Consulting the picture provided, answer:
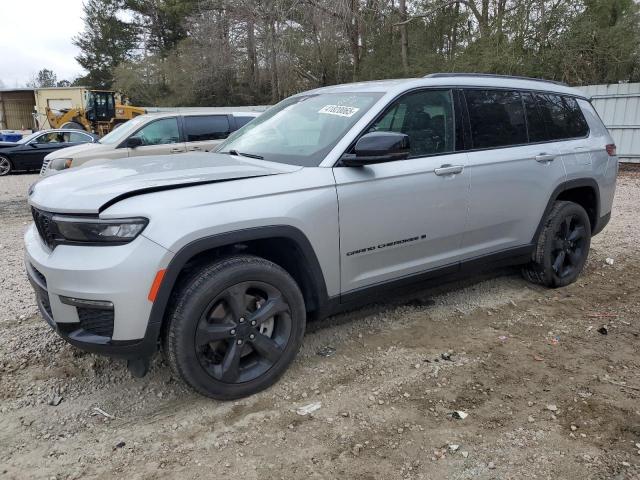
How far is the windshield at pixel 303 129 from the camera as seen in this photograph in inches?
132

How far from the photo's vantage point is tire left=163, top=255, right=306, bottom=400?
2.68 m

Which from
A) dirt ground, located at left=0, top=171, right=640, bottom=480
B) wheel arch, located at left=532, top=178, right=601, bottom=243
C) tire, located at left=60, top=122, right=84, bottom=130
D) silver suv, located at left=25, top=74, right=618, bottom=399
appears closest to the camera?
dirt ground, located at left=0, top=171, right=640, bottom=480

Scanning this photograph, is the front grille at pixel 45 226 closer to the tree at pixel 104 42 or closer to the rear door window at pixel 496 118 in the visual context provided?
the rear door window at pixel 496 118

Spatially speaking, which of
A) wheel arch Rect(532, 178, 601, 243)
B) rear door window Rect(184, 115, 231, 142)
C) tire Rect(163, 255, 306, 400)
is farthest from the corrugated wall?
tire Rect(163, 255, 306, 400)

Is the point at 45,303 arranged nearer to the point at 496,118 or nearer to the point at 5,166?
the point at 496,118

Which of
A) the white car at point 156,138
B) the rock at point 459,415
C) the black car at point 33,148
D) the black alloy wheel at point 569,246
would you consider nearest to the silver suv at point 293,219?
the black alloy wheel at point 569,246

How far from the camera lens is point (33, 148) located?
14492mm

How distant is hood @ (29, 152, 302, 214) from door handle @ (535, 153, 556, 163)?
2.30m

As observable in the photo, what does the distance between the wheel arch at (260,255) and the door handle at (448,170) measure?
1.17 metres

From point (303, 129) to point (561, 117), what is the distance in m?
2.56

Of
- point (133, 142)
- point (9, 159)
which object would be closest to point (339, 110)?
point (133, 142)

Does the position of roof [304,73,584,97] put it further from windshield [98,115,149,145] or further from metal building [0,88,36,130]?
metal building [0,88,36,130]

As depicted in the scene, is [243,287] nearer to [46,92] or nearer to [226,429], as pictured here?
[226,429]

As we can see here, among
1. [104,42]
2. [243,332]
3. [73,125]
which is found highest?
[104,42]
